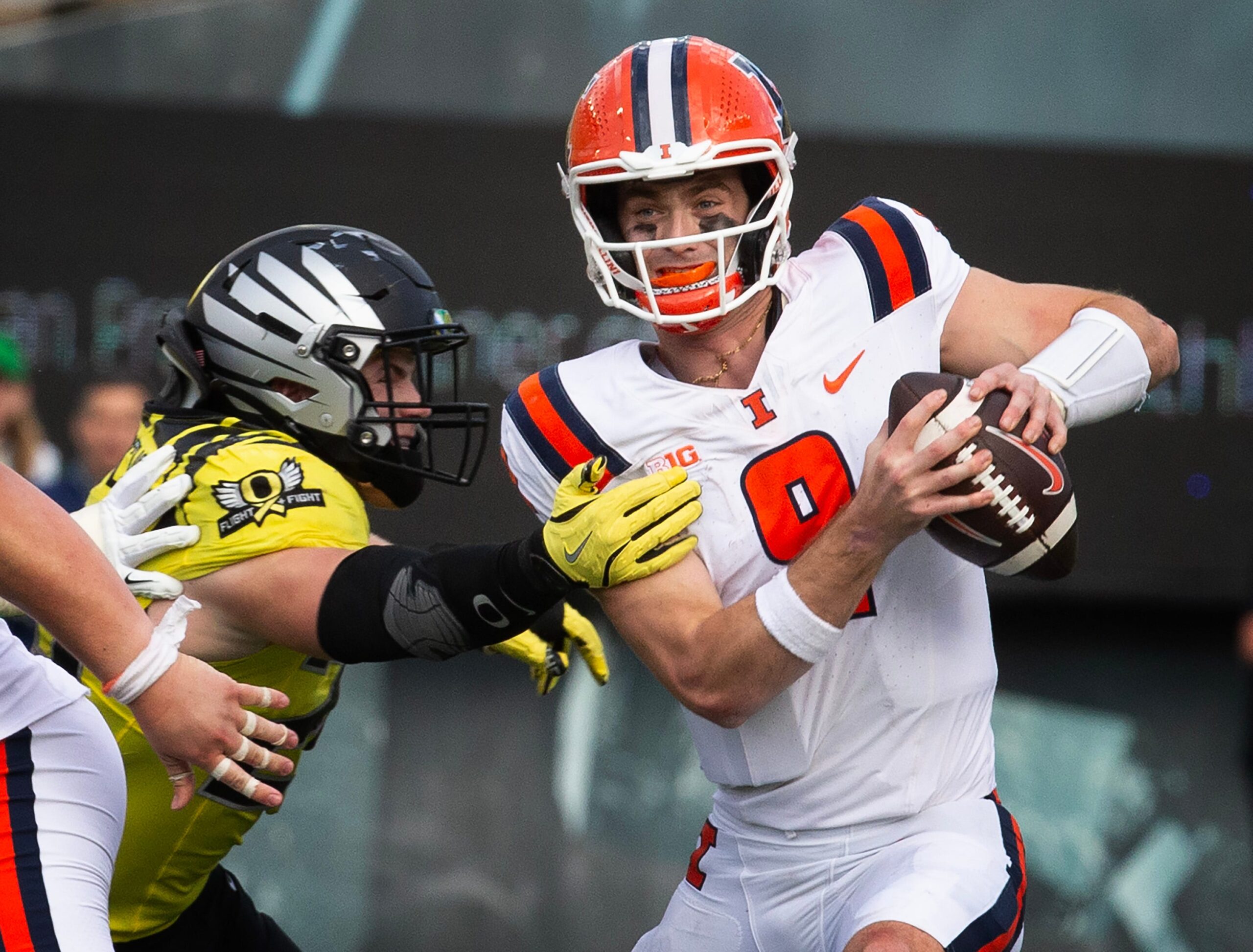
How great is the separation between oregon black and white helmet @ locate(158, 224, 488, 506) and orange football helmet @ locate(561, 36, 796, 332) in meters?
0.44

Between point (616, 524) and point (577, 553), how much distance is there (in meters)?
0.07

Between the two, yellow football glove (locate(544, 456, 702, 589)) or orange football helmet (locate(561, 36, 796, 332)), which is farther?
orange football helmet (locate(561, 36, 796, 332))

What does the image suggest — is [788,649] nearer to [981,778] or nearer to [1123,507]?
[981,778]

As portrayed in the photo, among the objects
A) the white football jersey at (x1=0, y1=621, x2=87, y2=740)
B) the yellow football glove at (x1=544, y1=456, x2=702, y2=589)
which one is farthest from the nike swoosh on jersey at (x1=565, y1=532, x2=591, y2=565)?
the white football jersey at (x1=0, y1=621, x2=87, y2=740)

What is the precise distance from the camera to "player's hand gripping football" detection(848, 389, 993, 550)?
2.13 metres

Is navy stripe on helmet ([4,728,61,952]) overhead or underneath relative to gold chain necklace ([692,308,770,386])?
underneath

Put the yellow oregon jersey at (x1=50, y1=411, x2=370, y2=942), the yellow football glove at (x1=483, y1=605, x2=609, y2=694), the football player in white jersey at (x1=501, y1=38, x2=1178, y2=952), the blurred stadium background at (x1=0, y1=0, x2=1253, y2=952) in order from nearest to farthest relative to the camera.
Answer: the football player in white jersey at (x1=501, y1=38, x2=1178, y2=952) → the yellow oregon jersey at (x1=50, y1=411, x2=370, y2=942) → the yellow football glove at (x1=483, y1=605, x2=609, y2=694) → the blurred stadium background at (x1=0, y1=0, x2=1253, y2=952)

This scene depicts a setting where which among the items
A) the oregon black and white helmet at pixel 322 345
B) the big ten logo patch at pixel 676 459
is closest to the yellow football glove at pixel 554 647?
the oregon black and white helmet at pixel 322 345

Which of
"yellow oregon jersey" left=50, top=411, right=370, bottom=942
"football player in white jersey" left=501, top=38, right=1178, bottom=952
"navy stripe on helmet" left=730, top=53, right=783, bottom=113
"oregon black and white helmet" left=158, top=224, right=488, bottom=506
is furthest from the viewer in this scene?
"oregon black and white helmet" left=158, top=224, right=488, bottom=506

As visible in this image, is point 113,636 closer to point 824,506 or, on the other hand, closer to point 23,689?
point 23,689

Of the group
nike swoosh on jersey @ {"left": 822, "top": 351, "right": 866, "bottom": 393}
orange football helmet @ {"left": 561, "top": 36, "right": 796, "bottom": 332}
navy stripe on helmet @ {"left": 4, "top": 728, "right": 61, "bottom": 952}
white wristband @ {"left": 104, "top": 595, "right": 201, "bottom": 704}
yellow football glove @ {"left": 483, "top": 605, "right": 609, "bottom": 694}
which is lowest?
yellow football glove @ {"left": 483, "top": 605, "right": 609, "bottom": 694}

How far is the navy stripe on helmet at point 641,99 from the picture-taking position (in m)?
2.44

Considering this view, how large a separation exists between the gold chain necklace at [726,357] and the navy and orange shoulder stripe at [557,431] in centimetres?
20

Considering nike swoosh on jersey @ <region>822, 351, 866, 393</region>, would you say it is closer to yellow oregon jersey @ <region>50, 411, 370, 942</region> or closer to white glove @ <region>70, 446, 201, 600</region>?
yellow oregon jersey @ <region>50, 411, 370, 942</region>
